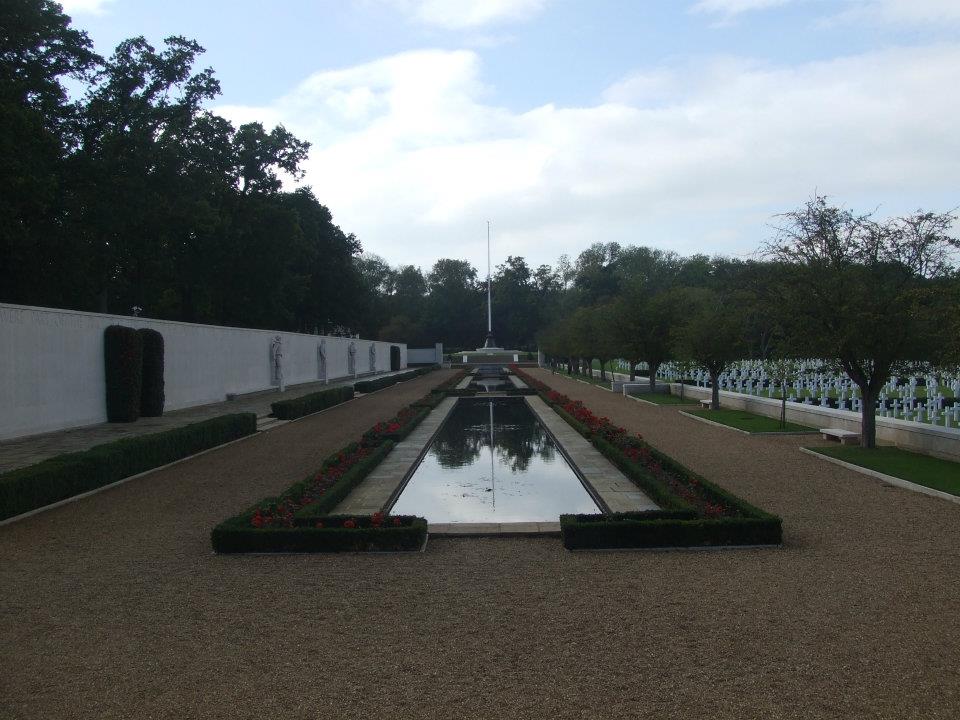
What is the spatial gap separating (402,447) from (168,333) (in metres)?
10.8

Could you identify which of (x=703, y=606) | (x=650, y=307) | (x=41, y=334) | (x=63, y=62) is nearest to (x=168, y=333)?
(x=41, y=334)

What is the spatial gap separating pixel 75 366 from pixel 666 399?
1836 cm

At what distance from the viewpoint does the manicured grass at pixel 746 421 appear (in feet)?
54.1

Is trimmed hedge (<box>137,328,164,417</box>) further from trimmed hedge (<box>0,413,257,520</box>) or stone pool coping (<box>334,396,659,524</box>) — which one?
stone pool coping (<box>334,396,659,524</box>)

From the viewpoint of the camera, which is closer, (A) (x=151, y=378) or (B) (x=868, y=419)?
(B) (x=868, y=419)

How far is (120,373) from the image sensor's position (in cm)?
1855

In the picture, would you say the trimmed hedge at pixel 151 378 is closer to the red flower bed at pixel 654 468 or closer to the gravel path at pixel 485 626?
the red flower bed at pixel 654 468

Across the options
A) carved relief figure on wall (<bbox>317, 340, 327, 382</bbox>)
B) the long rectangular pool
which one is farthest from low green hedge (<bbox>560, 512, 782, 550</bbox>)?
carved relief figure on wall (<bbox>317, 340, 327, 382</bbox>)

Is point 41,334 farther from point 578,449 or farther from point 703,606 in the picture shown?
→ point 703,606

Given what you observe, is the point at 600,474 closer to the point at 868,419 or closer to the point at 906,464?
the point at 906,464

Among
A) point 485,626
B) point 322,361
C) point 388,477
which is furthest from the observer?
point 322,361

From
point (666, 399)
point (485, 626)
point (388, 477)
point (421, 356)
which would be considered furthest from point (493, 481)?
point (421, 356)

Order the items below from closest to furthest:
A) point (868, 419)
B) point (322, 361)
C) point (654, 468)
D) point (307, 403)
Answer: point (654, 468), point (868, 419), point (307, 403), point (322, 361)

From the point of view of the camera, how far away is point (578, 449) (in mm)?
14078
